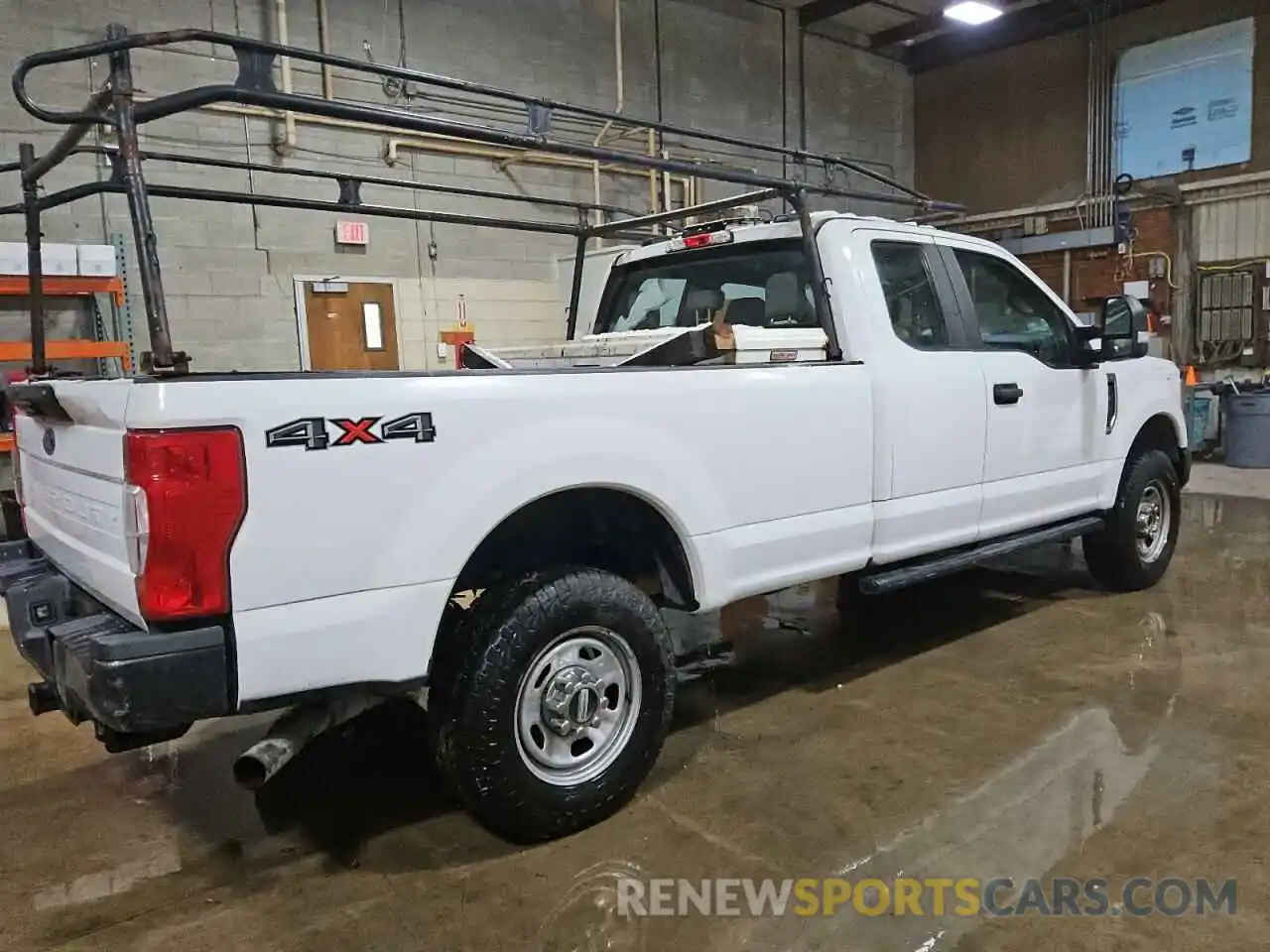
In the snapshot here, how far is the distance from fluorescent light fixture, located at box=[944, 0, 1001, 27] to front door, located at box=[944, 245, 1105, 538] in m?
9.03

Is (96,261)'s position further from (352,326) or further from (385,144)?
(385,144)

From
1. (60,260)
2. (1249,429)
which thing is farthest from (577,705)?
(1249,429)

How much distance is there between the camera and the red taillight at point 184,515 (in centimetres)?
193

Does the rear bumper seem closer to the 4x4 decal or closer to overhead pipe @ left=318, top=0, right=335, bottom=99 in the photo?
the 4x4 decal

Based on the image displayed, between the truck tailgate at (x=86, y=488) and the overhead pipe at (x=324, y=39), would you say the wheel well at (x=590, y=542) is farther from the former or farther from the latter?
the overhead pipe at (x=324, y=39)

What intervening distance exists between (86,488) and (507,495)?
3.32 ft

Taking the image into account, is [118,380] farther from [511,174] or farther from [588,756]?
[511,174]

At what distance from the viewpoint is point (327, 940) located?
221 centimetres

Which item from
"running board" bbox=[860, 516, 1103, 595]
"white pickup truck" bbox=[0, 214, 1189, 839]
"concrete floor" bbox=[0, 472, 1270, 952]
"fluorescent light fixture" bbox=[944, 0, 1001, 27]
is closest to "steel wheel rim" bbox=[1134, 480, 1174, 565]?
"running board" bbox=[860, 516, 1103, 595]

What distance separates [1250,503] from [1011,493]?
5358 millimetres

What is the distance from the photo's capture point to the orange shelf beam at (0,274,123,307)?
678cm

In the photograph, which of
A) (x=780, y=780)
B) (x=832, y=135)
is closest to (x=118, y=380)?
(x=780, y=780)

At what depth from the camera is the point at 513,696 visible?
2.45 m

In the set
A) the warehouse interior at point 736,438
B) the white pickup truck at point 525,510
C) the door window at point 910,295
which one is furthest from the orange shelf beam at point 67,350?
the door window at point 910,295
